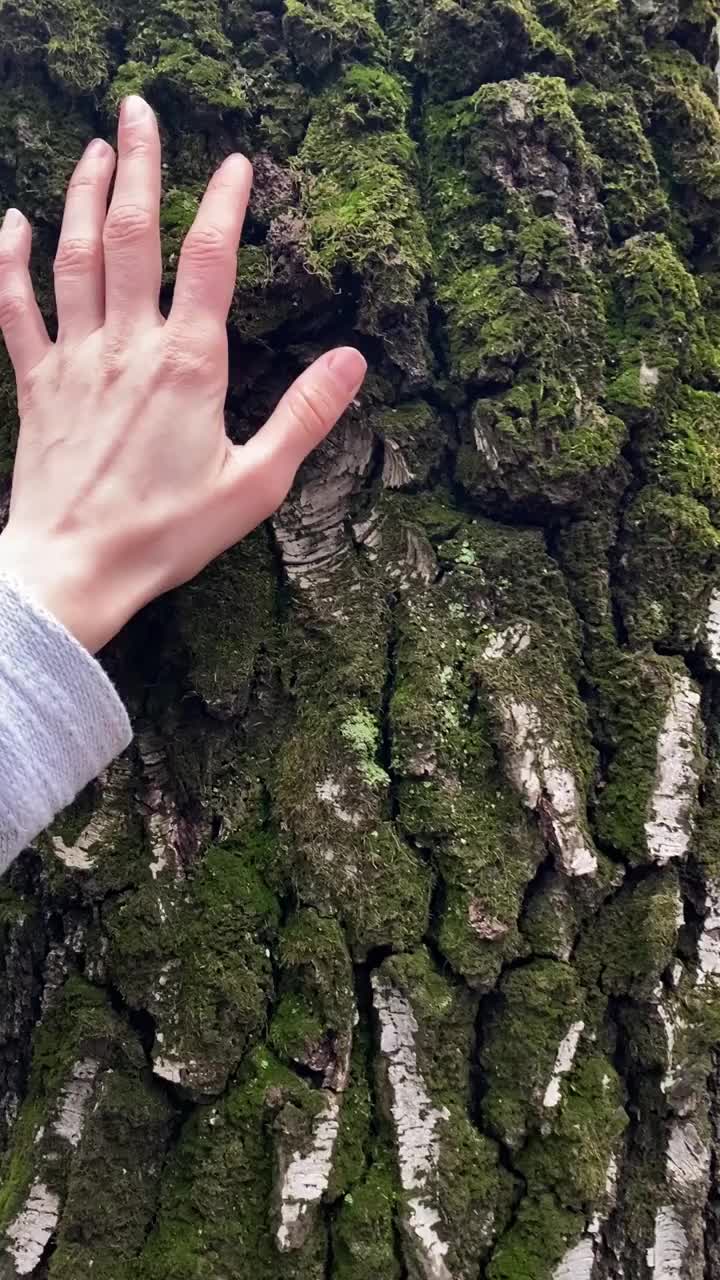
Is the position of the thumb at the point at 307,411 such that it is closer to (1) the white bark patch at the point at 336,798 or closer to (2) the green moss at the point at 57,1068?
(1) the white bark patch at the point at 336,798

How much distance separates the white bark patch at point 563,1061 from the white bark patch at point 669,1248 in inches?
13.5

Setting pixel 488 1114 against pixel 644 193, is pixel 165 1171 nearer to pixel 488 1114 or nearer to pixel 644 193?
pixel 488 1114

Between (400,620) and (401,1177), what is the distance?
3.79 feet

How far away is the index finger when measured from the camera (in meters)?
1.69

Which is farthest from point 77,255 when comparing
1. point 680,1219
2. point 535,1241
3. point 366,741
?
point 680,1219

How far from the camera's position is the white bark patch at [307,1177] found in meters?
1.64

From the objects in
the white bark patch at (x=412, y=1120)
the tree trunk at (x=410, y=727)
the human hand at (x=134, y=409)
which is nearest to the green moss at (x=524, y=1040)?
the tree trunk at (x=410, y=727)

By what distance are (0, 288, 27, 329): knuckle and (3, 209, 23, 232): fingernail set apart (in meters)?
0.19

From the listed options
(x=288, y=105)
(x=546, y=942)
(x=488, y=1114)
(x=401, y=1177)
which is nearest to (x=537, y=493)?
(x=546, y=942)

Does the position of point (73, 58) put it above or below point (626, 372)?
above

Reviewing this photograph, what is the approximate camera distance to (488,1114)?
1762mm

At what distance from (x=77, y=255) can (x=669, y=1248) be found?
2.38m

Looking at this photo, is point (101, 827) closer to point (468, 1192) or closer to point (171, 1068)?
point (171, 1068)

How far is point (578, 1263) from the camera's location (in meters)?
1.73
